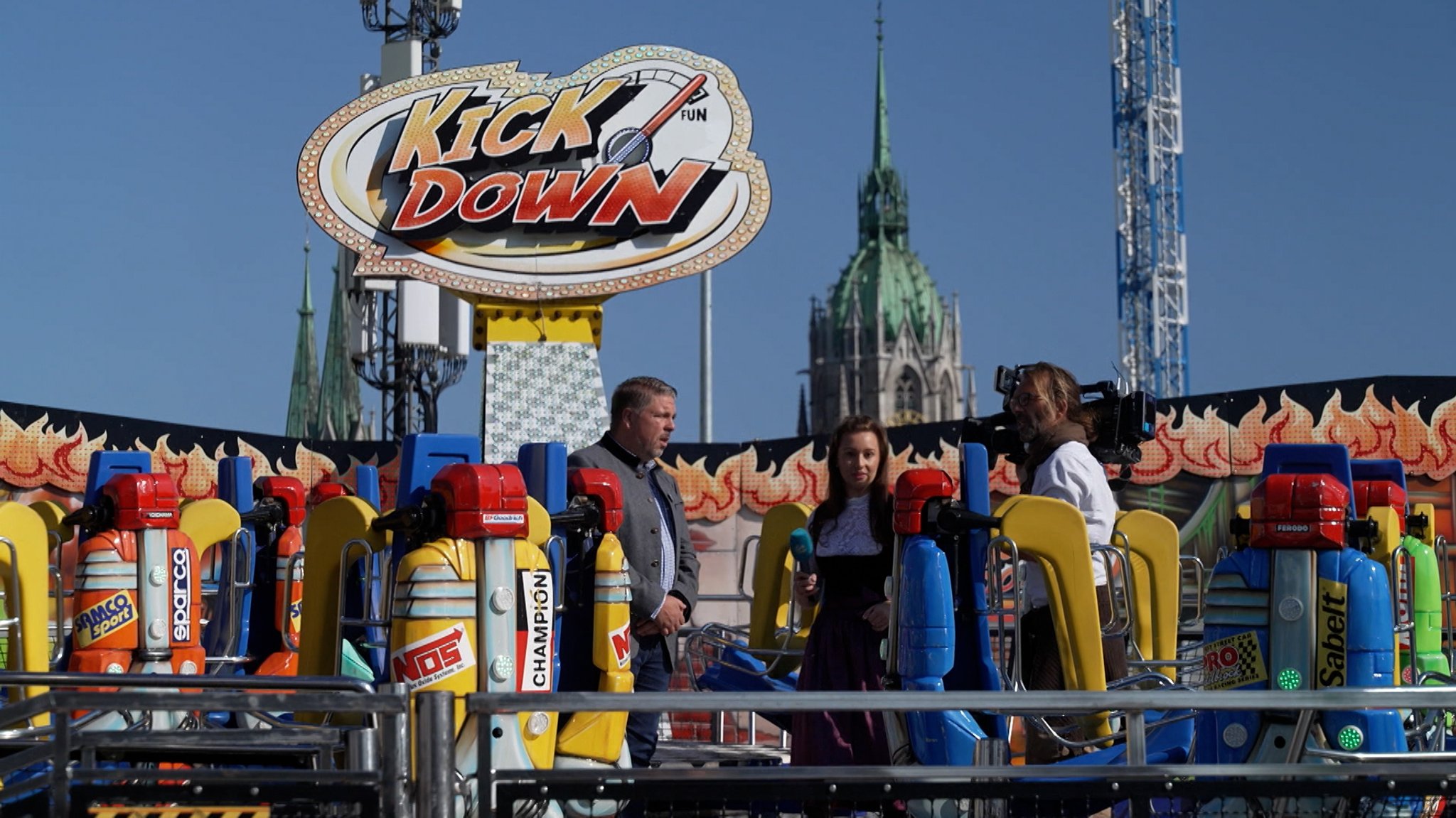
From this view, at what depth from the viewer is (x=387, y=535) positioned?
7145 mm

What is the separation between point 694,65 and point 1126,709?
12615 millimetres

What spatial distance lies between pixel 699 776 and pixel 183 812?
4.12 feet

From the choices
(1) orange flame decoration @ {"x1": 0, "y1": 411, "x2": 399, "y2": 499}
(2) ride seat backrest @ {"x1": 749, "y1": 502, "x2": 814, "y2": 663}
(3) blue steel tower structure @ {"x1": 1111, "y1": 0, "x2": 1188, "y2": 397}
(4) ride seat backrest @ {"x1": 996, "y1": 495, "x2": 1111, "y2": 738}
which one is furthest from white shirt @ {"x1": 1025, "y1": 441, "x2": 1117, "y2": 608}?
(3) blue steel tower structure @ {"x1": 1111, "y1": 0, "x2": 1188, "y2": 397}

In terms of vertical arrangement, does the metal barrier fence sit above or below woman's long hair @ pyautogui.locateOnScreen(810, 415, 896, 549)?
below

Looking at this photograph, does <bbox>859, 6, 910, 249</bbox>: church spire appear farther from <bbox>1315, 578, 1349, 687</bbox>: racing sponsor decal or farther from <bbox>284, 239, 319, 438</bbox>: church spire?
<bbox>1315, 578, 1349, 687</bbox>: racing sponsor decal

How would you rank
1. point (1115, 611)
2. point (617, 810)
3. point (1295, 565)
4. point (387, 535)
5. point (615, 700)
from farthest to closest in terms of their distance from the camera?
1. point (387, 535)
2. point (1115, 611)
3. point (1295, 565)
4. point (617, 810)
5. point (615, 700)

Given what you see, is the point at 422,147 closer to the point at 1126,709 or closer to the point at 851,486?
the point at 851,486

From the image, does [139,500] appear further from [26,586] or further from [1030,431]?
[1030,431]

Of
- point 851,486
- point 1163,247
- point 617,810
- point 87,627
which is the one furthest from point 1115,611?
point 1163,247

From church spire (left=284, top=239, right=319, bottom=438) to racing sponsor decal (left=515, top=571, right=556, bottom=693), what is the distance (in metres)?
82.9

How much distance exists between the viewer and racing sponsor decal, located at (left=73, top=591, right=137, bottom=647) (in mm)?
7379

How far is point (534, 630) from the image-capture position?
600 cm

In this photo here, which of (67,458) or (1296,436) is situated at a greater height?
(1296,436)

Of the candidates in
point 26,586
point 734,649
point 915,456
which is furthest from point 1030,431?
point 915,456
